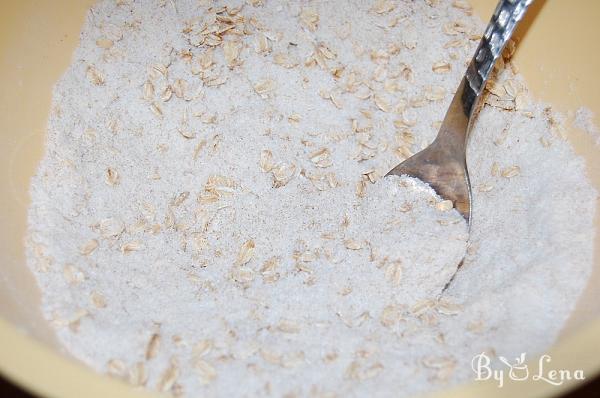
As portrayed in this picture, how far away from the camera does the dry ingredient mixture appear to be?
2.93 feet

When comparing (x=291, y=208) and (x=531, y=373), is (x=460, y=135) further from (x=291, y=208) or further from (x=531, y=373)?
(x=531, y=373)

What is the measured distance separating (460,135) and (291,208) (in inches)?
13.0

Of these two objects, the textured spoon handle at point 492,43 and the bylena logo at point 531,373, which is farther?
the textured spoon handle at point 492,43

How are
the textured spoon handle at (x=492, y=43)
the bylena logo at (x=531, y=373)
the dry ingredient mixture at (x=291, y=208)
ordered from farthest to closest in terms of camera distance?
the textured spoon handle at (x=492, y=43) < the dry ingredient mixture at (x=291, y=208) < the bylena logo at (x=531, y=373)

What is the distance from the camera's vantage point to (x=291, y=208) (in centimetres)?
115

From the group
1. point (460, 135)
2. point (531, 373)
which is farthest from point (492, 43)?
point (531, 373)

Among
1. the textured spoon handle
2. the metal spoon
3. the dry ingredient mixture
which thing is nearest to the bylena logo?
the dry ingredient mixture

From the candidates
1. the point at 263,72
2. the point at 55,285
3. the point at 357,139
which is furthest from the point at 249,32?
the point at 55,285

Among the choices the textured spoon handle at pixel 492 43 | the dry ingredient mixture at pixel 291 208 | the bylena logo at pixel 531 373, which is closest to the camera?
the bylena logo at pixel 531 373

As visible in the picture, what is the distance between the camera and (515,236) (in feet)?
3.42

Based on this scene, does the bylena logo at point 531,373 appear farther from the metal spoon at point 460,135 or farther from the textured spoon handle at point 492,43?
the textured spoon handle at point 492,43

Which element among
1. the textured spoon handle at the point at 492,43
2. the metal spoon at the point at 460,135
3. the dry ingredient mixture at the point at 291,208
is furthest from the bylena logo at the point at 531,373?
the textured spoon handle at the point at 492,43

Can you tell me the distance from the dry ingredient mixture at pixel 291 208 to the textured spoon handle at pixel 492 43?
0.41 feet

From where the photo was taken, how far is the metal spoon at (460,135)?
1039 mm
